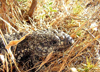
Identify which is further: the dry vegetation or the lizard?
the dry vegetation

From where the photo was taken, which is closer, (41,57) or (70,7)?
(41,57)

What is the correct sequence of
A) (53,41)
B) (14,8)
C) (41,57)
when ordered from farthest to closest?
(14,8), (41,57), (53,41)

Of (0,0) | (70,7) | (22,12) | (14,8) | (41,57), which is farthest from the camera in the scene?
(70,7)

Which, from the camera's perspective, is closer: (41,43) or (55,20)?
(41,43)

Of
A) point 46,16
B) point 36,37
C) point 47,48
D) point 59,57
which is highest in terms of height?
point 46,16

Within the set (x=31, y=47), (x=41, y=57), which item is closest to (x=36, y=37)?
(x=31, y=47)

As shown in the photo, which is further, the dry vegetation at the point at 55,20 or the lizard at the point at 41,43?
the dry vegetation at the point at 55,20

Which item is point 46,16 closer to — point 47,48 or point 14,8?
point 14,8

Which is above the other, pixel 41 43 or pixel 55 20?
pixel 55 20
